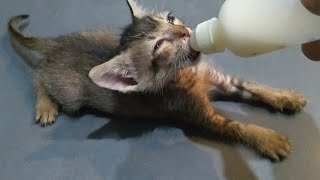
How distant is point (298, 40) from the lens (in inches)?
48.4

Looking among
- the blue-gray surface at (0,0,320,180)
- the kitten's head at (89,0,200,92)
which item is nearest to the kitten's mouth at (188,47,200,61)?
the kitten's head at (89,0,200,92)

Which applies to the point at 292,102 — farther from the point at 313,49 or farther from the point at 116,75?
the point at 116,75

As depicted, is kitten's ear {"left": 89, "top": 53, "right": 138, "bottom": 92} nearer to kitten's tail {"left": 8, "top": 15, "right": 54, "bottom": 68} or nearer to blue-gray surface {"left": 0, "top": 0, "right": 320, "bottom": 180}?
blue-gray surface {"left": 0, "top": 0, "right": 320, "bottom": 180}

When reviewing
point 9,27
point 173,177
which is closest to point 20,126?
point 9,27

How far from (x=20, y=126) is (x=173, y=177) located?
0.65 m

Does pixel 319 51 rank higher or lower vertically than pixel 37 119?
higher

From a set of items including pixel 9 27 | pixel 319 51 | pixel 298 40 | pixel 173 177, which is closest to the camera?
pixel 298 40

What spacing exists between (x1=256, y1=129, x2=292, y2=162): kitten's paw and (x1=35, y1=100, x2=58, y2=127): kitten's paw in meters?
0.80

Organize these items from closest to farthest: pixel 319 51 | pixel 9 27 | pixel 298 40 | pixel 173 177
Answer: pixel 298 40
pixel 319 51
pixel 173 177
pixel 9 27

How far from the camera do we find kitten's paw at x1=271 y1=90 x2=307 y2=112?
180 cm

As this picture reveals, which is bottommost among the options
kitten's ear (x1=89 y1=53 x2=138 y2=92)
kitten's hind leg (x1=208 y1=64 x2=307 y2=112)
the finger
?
kitten's hind leg (x1=208 y1=64 x2=307 y2=112)

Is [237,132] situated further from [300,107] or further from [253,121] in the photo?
[300,107]

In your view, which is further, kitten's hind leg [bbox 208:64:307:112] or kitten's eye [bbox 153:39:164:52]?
kitten's hind leg [bbox 208:64:307:112]

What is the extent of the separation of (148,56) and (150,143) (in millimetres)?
351
